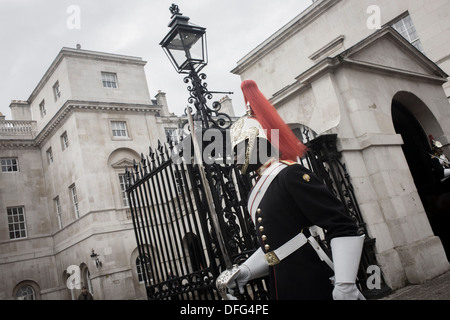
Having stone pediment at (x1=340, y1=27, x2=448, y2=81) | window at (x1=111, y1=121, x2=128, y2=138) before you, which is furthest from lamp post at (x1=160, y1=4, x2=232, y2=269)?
window at (x1=111, y1=121, x2=128, y2=138)

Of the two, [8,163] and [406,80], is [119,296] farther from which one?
[406,80]

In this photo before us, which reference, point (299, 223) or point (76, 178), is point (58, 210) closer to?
point (76, 178)

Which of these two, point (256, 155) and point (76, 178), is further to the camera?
point (76, 178)

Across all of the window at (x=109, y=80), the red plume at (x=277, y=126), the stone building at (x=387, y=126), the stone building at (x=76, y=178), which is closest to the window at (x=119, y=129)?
the stone building at (x=76, y=178)

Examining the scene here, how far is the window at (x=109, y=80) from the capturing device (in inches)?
1075

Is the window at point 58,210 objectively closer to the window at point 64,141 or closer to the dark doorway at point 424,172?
the window at point 64,141

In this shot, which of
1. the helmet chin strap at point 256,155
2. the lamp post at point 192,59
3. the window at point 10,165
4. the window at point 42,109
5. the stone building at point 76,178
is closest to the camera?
the helmet chin strap at point 256,155

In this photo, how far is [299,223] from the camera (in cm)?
260

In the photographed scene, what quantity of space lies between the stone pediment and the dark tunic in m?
4.73

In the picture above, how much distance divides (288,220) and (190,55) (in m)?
3.19

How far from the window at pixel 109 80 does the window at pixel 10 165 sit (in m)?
8.46

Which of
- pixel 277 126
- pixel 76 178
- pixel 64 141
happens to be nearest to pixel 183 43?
pixel 277 126
